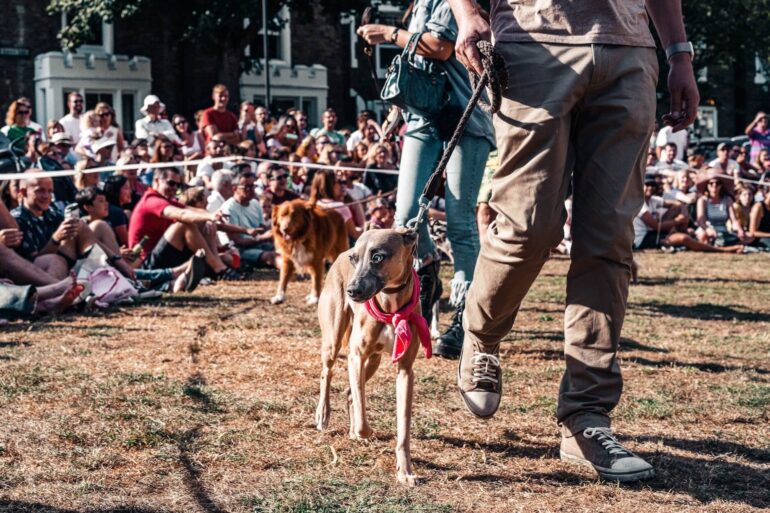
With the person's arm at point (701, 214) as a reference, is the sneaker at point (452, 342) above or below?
above

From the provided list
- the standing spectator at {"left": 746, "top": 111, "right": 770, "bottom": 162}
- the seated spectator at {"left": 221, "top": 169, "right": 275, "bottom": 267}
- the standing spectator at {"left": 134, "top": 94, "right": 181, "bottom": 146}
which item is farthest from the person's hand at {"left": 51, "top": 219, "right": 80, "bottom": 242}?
the standing spectator at {"left": 746, "top": 111, "right": 770, "bottom": 162}

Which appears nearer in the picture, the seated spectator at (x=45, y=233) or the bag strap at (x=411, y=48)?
the bag strap at (x=411, y=48)

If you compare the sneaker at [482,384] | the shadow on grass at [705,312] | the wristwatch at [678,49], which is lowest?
the shadow on grass at [705,312]

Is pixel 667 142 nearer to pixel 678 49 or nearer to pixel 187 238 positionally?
pixel 187 238

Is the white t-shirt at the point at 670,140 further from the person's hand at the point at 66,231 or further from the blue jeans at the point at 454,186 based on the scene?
the blue jeans at the point at 454,186

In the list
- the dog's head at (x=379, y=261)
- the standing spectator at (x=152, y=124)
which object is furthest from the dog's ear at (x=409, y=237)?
the standing spectator at (x=152, y=124)

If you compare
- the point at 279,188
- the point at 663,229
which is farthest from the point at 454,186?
the point at 663,229

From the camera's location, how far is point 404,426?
3.71 meters

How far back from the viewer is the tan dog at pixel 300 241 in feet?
29.9

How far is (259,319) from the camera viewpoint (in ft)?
25.2

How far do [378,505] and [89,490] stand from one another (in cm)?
→ 99

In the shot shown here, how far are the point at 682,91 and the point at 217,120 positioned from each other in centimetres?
1187

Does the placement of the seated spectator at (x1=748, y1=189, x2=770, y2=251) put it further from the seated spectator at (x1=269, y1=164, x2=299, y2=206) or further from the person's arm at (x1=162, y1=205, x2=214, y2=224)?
the person's arm at (x1=162, y1=205, x2=214, y2=224)

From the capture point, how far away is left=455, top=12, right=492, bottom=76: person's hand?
3555 millimetres
